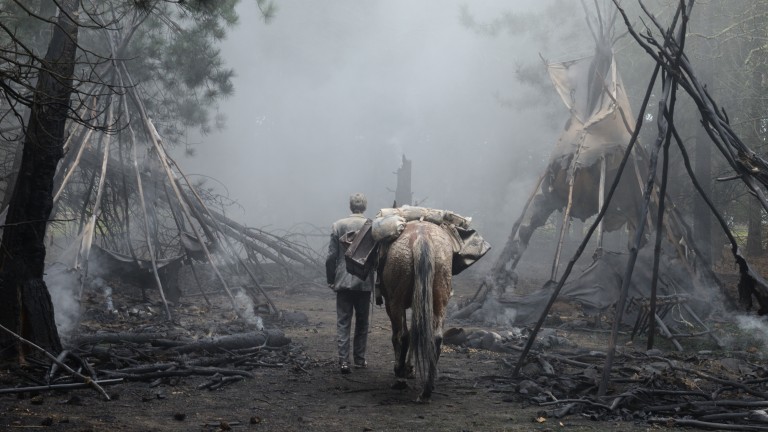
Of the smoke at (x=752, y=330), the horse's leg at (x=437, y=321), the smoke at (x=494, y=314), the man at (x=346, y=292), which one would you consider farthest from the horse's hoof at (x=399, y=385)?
the smoke at (x=752, y=330)

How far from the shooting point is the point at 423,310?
5.75m

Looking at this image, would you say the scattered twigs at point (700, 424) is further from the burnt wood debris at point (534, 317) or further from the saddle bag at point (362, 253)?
the saddle bag at point (362, 253)

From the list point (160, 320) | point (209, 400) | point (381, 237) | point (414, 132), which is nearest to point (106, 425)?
point (209, 400)

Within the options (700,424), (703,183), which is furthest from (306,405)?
(703,183)

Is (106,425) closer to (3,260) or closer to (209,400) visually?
(209,400)

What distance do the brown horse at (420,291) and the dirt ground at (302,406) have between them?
34 centimetres

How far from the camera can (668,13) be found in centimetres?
1786

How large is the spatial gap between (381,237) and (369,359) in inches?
94.1

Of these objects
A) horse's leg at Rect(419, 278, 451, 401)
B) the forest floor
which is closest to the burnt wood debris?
the forest floor

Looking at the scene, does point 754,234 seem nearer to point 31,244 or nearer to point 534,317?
point 534,317

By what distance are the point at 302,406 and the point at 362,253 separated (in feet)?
5.64

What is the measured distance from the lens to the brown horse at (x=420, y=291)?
5.69m

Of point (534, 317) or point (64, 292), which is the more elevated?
point (64, 292)

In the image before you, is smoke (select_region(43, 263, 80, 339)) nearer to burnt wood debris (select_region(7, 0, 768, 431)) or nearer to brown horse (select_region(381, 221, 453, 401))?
burnt wood debris (select_region(7, 0, 768, 431))
